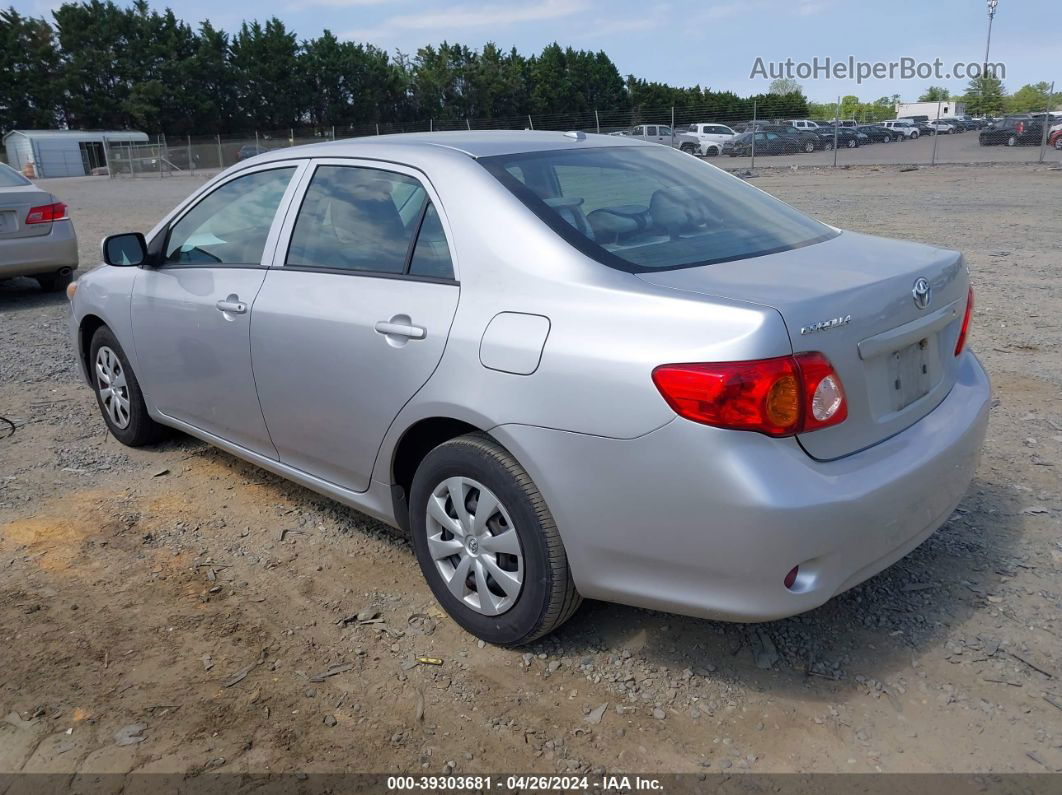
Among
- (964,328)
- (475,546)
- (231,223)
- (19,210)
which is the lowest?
(475,546)

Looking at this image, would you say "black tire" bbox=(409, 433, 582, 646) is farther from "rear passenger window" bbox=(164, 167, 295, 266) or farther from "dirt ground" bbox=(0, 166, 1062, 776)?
"rear passenger window" bbox=(164, 167, 295, 266)

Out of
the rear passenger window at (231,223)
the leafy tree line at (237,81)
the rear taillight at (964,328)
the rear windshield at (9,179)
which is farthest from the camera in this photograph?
the leafy tree line at (237,81)

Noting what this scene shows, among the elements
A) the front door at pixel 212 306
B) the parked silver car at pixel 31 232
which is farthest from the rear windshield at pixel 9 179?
the front door at pixel 212 306

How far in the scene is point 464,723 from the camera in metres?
2.76

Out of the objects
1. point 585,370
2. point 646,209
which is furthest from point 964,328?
point 585,370

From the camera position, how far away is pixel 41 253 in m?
9.54

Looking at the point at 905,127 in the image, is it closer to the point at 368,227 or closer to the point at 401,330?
the point at 368,227

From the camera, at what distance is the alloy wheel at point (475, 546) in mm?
2922

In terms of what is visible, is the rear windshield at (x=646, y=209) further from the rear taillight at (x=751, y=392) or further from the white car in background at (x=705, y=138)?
the white car in background at (x=705, y=138)

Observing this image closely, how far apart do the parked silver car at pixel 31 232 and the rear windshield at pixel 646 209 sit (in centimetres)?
782

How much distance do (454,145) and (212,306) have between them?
4.42ft

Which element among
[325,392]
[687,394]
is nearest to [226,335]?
[325,392]

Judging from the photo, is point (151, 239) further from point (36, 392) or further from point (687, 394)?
point (687, 394)

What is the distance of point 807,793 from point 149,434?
3966 millimetres
